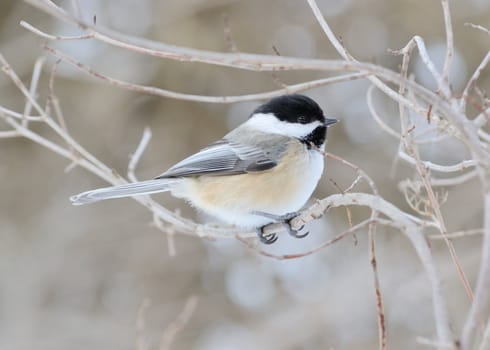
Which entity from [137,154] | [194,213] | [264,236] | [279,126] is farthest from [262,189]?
[194,213]

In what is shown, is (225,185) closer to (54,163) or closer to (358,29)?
(358,29)

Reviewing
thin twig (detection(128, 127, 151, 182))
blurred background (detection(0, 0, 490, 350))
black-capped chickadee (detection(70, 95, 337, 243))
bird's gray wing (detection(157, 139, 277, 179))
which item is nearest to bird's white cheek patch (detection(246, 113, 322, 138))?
black-capped chickadee (detection(70, 95, 337, 243))

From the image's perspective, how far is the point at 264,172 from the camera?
129 inches

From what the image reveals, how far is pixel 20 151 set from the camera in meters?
7.01

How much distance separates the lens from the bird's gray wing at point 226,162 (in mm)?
3307

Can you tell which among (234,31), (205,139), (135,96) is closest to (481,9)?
(234,31)

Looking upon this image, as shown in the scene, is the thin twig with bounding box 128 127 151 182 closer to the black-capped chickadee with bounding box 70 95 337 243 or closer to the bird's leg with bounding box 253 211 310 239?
the black-capped chickadee with bounding box 70 95 337 243

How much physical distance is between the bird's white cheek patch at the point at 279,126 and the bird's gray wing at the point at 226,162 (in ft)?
0.44

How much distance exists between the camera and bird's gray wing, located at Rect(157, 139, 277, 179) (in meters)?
3.31

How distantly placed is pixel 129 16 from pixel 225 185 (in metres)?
3.60

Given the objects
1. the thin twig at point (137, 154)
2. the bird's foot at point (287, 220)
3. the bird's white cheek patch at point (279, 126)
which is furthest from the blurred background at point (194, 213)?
the thin twig at point (137, 154)

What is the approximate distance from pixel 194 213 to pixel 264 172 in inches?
135

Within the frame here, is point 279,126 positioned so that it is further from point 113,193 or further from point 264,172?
point 113,193

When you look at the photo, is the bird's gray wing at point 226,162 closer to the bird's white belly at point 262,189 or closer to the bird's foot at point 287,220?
the bird's white belly at point 262,189
